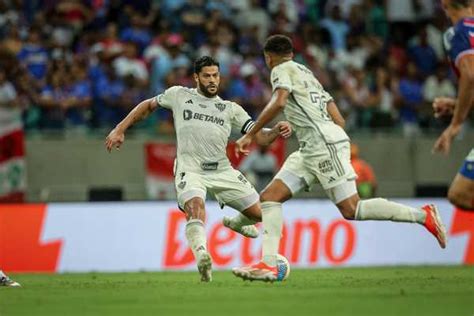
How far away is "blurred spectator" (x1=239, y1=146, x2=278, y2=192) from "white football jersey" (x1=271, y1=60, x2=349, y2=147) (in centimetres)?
791

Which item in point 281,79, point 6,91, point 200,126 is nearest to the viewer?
point 281,79

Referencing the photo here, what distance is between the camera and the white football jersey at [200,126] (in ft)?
Answer: 43.7

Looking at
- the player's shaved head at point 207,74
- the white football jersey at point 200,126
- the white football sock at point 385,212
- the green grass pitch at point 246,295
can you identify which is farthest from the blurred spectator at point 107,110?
the white football sock at point 385,212

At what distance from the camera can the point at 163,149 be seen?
67.9 feet

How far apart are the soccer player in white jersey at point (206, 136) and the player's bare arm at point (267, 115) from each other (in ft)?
2.02

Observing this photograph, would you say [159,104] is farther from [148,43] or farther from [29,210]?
[148,43]

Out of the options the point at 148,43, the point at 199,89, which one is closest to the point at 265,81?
the point at 148,43

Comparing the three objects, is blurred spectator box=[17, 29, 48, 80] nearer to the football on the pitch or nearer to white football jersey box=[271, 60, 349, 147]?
white football jersey box=[271, 60, 349, 147]

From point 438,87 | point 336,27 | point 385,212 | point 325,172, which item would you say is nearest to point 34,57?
point 336,27

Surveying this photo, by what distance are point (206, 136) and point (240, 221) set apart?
3.56 ft

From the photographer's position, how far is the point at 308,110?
1284 centimetres

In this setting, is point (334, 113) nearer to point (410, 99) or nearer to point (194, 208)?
point (194, 208)

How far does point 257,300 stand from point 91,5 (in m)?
13.5

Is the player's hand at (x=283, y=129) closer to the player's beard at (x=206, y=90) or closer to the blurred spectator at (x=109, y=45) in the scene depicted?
the player's beard at (x=206, y=90)
